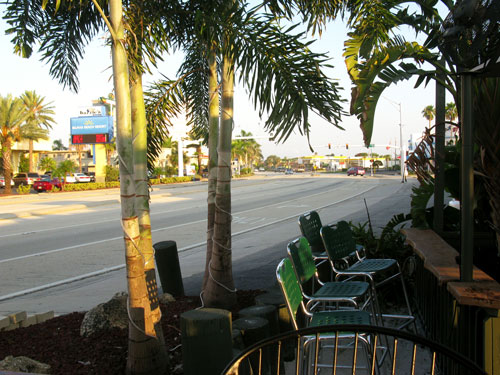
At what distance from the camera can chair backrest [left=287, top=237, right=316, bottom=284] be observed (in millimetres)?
3734

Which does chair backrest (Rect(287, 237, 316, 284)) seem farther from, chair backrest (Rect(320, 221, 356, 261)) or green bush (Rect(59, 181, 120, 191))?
green bush (Rect(59, 181, 120, 191))

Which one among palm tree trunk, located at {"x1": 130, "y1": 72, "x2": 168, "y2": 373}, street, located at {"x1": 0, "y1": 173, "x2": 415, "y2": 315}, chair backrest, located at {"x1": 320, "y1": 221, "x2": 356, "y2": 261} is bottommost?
street, located at {"x1": 0, "y1": 173, "x2": 415, "y2": 315}

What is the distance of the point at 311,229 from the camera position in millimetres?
5578

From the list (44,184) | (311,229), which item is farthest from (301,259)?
(44,184)

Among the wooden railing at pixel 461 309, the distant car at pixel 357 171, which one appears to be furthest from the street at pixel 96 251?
the distant car at pixel 357 171

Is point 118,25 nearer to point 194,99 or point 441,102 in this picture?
point 194,99

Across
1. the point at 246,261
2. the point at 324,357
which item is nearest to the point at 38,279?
the point at 246,261

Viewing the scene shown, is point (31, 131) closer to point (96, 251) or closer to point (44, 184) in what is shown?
point (44, 184)

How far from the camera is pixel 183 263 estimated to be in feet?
31.8

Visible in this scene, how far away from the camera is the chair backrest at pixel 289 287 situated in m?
2.90

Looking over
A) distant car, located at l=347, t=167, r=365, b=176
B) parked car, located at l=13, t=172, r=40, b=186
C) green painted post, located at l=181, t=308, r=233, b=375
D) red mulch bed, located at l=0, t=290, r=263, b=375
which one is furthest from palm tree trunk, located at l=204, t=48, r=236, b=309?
distant car, located at l=347, t=167, r=365, b=176

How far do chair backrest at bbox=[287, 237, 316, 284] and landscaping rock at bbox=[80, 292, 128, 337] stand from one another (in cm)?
164

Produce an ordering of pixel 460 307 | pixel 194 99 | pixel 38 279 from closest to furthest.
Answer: pixel 460 307 → pixel 194 99 → pixel 38 279

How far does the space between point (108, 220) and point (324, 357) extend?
14.9 m
